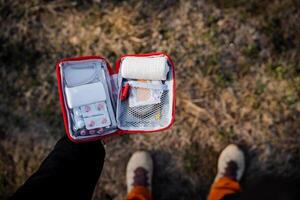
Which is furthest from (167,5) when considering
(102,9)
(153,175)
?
(153,175)

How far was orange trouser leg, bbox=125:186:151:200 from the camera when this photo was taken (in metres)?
1.88

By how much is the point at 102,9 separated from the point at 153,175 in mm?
1048

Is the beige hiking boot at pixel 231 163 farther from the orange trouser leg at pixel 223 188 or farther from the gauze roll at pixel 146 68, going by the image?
the gauze roll at pixel 146 68

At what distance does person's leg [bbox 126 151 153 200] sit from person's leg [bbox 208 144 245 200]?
36 cm

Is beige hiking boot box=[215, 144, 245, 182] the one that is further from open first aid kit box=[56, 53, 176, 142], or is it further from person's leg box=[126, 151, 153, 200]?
open first aid kit box=[56, 53, 176, 142]

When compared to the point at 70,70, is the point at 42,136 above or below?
below

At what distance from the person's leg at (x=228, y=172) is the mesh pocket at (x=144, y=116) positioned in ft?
2.18

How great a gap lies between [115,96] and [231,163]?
0.84 metres

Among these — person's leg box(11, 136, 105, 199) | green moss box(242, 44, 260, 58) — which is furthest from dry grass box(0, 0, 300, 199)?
person's leg box(11, 136, 105, 199)

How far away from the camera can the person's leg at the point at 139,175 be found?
192 cm

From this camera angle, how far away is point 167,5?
2.06m

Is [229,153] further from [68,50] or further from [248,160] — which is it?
[68,50]

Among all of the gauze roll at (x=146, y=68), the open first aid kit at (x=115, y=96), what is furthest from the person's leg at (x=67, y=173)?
the gauze roll at (x=146, y=68)

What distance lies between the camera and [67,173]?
1.38 m
